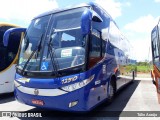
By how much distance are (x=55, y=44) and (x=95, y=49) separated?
1096 mm

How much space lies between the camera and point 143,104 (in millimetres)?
9344

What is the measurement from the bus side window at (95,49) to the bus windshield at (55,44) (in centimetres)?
28

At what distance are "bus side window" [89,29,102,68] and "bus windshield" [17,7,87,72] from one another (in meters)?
0.28

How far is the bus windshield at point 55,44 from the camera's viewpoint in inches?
250

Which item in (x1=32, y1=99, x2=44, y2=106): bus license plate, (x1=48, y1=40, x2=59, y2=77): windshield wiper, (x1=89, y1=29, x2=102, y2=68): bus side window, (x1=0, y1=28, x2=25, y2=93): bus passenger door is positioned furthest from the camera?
(x1=0, y1=28, x2=25, y2=93): bus passenger door

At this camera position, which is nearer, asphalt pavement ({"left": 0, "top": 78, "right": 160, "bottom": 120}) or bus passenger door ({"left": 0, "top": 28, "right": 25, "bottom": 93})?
asphalt pavement ({"left": 0, "top": 78, "right": 160, "bottom": 120})

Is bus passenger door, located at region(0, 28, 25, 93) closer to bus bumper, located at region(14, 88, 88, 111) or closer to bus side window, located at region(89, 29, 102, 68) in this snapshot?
bus bumper, located at region(14, 88, 88, 111)

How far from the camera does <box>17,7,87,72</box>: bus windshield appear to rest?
20.9 ft

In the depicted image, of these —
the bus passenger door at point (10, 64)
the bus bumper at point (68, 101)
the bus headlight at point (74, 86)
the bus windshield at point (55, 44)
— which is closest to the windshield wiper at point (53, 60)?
the bus windshield at point (55, 44)

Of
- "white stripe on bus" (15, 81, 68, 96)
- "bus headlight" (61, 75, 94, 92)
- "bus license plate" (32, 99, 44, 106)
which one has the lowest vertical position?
"bus license plate" (32, 99, 44, 106)

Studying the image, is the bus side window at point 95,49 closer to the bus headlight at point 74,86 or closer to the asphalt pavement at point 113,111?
the bus headlight at point 74,86

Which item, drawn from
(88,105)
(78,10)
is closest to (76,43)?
(78,10)

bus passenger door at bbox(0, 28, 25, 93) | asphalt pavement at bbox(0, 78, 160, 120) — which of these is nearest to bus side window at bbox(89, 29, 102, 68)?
asphalt pavement at bbox(0, 78, 160, 120)

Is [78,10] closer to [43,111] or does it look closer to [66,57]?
[66,57]
